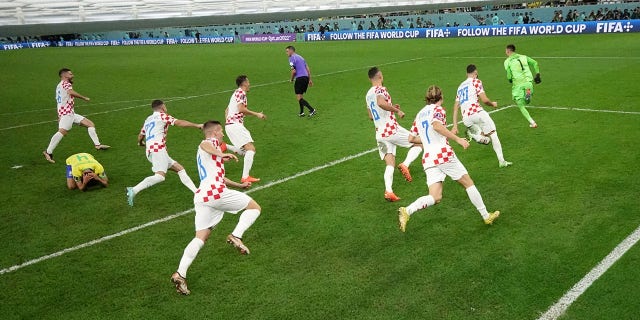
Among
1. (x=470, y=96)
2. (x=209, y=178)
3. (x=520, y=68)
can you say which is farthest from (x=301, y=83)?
(x=209, y=178)

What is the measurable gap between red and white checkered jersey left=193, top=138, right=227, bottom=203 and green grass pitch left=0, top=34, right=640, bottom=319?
42.4 inches

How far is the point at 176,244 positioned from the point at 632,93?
15455 mm

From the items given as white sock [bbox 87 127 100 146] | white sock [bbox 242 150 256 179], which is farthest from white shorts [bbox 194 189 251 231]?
white sock [bbox 87 127 100 146]

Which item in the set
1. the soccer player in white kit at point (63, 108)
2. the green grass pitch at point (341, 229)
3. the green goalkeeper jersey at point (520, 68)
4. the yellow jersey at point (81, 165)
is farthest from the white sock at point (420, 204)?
the soccer player in white kit at point (63, 108)

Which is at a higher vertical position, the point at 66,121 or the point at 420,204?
the point at 66,121

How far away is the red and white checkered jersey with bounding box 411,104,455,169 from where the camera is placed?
294 inches

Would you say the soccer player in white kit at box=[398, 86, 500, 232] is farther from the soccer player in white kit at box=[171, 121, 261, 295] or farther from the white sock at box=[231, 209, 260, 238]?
the soccer player in white kit at box=[171, 121, 261, 295]

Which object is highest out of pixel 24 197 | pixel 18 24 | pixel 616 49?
pixel 18 24

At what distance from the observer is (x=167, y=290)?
21.5 feet

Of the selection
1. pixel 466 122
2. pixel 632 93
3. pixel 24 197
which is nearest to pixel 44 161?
pixel 24 197

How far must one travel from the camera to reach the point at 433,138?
759 centimetres

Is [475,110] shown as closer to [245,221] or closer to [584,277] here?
[584,277]

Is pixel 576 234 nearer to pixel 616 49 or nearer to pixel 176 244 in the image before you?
pixel 176 244

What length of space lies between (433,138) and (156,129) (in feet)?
16.6
